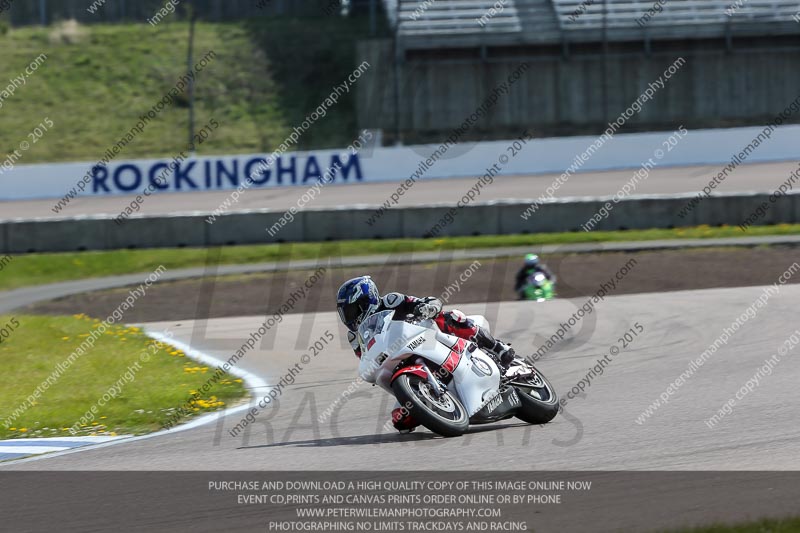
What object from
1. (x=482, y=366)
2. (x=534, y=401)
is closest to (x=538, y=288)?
(x=534, y=401)

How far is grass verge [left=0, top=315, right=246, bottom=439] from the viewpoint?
11047 mm

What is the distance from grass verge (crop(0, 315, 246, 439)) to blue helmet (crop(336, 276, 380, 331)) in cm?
290

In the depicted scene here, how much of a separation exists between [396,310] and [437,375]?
604 mm

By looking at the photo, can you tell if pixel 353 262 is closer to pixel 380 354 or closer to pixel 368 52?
pixel 380 354

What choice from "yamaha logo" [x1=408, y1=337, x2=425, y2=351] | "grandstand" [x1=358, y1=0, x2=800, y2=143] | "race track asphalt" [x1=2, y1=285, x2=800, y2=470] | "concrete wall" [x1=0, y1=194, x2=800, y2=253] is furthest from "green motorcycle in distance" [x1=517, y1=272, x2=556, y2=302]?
"grandstand" [x1=358, y1=0, x2=800, y2=143]

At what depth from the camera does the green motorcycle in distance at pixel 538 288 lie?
55.5 feet

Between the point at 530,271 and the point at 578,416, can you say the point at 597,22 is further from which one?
the point at 578,416

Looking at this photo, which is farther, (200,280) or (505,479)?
(200,280)

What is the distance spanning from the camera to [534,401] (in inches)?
349

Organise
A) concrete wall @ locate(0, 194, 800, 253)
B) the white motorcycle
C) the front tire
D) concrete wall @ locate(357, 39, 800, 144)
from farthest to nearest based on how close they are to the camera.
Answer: concrete wall @ locate(357, 39, 800, 144), concrete wall @ locate(0, 194, 800, 253), the white motorcycle, the front tire

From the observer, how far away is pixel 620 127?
4012 cm

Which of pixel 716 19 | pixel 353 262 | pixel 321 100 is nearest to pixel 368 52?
pixel 321 100

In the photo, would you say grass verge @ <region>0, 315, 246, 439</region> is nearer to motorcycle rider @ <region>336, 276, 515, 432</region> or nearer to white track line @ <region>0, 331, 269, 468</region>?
white track line @ <region>0, 331, 269, 468</region>

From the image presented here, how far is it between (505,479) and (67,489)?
3.01m
